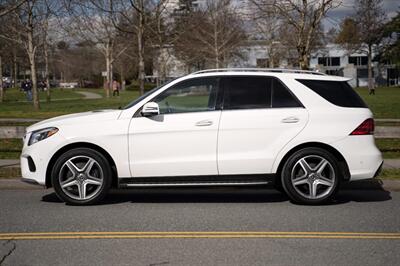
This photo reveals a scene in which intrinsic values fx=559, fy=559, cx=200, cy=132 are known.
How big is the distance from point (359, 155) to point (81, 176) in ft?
11.9

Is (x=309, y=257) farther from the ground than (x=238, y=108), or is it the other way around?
(x=238, y=108)

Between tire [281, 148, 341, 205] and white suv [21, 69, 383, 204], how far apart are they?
0.01 meters

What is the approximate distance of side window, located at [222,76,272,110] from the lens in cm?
735

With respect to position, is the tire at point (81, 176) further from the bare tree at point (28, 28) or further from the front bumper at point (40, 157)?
the bare tree at point (28, 28)

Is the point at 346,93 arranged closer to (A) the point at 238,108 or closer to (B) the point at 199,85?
(A) the point at 238,108

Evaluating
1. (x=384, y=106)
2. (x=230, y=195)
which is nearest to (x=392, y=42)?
(x=384, y=106)

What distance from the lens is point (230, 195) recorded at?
827cm

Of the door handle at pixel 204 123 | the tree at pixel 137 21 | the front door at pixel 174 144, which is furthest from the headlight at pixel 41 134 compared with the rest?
the tree at pixel 137 21

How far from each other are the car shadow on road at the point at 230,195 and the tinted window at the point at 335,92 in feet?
4.50

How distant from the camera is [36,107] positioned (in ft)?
86.1

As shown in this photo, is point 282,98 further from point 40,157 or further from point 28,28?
point 28,28

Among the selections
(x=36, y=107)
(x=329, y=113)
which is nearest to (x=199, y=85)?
(x=329, y=113)

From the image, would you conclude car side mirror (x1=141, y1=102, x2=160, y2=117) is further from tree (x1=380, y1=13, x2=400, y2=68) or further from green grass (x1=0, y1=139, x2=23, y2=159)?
tree (x1=380, y1=13, x2=400, y2=68)

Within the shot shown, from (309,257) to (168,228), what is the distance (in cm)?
173
